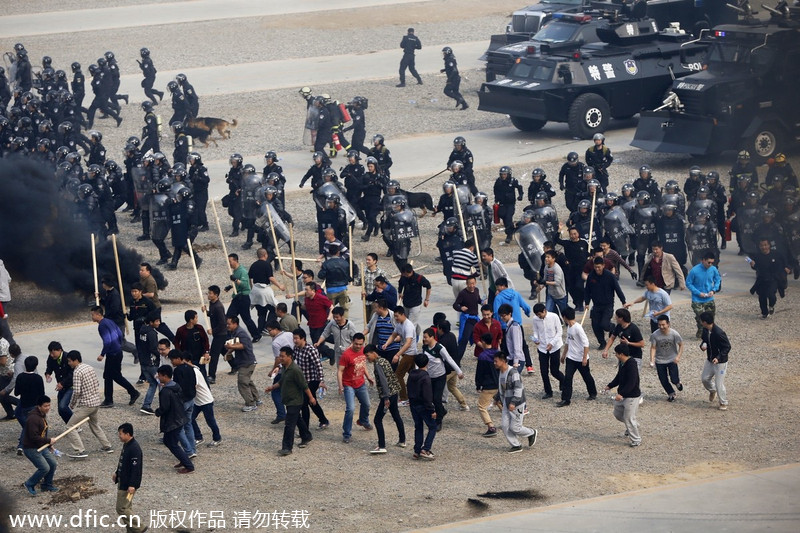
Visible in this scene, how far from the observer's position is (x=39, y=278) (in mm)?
20125

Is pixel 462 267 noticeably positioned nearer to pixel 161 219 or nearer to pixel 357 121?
pixel 161 219

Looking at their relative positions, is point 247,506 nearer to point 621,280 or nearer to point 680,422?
point 680,422

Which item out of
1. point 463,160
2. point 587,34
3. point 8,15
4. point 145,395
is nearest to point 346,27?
point 8,15

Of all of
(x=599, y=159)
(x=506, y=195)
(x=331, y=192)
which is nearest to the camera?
(x=331, y=192)

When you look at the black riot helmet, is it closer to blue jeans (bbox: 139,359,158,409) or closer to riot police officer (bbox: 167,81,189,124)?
blue jeans (bbox: 139,359,158,409)

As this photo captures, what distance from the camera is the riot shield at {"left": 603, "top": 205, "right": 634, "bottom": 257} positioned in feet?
66.8

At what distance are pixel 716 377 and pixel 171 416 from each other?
19.8ft

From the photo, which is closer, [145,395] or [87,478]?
[87,478]

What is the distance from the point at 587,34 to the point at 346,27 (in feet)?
50.3

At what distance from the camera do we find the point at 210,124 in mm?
30375

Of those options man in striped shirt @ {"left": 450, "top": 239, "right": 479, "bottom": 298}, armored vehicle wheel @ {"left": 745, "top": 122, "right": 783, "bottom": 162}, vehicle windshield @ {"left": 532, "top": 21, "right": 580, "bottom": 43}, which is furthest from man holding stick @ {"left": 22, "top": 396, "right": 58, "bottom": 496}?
vehicle windshield @ {"left": 532, "top": 21, "right": 580, "bottom": 43}

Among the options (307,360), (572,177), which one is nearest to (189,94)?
(572,177)

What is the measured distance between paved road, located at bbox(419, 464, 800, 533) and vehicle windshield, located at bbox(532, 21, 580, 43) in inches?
771

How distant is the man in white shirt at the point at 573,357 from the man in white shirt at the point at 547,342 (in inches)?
5.6
